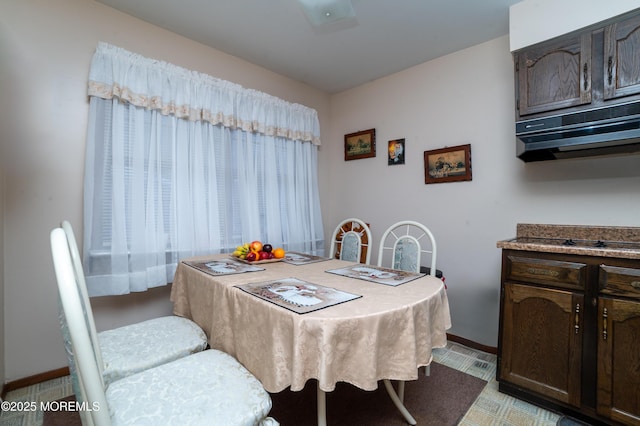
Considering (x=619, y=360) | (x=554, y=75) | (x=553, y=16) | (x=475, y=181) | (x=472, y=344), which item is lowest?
(x=472, y=344)

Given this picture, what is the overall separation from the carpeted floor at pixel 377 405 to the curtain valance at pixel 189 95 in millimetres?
1994

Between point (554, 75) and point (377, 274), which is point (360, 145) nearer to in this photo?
point (554, 75)

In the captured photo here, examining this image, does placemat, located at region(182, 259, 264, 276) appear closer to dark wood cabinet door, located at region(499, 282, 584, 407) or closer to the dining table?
the dining table

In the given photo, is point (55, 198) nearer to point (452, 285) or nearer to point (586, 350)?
point (452, 285)

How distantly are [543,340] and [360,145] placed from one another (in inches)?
91.4

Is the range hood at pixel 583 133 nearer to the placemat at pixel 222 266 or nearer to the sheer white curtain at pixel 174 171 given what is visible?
the placemat at pixel 222 266

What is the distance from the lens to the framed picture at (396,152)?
2.89 meters

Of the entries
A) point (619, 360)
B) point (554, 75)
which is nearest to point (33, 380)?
point (619, 360)

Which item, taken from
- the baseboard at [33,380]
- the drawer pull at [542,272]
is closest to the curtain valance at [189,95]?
the baseboard at [33,380]

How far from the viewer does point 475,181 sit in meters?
2.43

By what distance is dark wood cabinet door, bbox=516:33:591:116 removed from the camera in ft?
5.55

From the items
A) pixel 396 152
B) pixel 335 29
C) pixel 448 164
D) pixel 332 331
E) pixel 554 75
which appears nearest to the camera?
pixel 332 331

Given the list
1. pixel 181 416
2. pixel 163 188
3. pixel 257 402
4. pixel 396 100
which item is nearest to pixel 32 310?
pixel 163 188

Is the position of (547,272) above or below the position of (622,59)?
below
